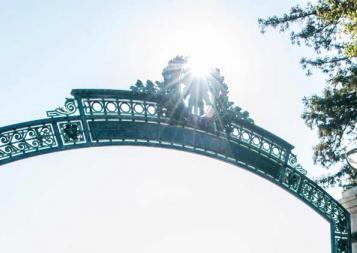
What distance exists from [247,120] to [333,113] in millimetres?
5359

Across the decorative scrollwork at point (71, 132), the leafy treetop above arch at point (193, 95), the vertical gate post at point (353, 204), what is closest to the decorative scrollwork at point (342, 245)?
the vertical gate post at point (353, 204)

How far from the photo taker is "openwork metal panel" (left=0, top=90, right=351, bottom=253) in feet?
25.4

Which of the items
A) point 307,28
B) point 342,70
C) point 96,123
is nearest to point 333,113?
point 342,70

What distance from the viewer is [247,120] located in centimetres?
919

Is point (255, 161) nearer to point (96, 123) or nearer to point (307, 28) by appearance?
point (96, 123)

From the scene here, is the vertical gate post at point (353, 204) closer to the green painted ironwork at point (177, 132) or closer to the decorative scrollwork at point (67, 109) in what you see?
the green painted ironwork at point (177, 132)

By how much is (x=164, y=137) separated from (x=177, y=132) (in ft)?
1.01

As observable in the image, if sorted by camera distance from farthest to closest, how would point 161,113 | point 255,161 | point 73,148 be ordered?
1. point 255,161
2. point 161,113
3. point 73,148

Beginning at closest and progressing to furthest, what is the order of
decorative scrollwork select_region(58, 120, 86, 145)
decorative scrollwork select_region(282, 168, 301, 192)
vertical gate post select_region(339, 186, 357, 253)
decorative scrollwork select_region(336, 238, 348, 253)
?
vertical gate post select_region(339, 186, 357, 253) < decorative scrollwork select_region(58, 120, 86, 145) < decorative scrollwork select_region(336, 238, 348, 253) < decorative scrollwork select_region(282, 168, 301, 192)

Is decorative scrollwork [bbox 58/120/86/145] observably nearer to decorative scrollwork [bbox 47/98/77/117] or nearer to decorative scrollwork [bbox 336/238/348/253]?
decorative scrollwork [bbox 47/98/77/117]

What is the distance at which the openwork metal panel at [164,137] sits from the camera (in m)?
7.75

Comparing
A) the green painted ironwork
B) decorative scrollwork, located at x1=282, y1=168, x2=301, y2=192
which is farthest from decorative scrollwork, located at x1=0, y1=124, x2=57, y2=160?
decorative scrollwork, located at x1=282, y1=168, x2=301, y2=192

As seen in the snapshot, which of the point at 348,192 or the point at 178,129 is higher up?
the point at 178,129

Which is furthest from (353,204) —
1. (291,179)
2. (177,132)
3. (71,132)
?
(71,132)
